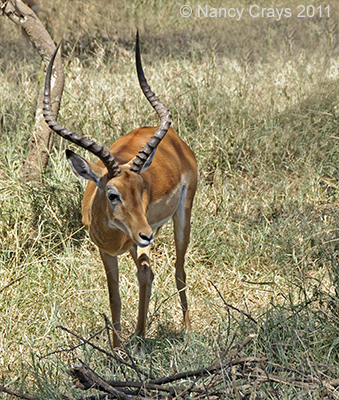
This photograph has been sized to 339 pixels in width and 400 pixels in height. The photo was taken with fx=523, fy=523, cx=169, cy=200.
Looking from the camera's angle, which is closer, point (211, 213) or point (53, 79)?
point (53, 79)

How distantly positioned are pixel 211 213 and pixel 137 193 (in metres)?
2.34

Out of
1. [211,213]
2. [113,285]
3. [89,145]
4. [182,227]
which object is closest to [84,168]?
[89,145]

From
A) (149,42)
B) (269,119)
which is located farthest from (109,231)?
(149,42)

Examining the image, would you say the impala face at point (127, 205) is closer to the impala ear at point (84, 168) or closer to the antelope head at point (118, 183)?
the antelope head at point (118, 183)

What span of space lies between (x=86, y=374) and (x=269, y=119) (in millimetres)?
4766

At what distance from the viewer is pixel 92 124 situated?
6.30 m

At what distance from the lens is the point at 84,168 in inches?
131

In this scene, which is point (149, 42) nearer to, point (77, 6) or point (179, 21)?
point (179, 21)

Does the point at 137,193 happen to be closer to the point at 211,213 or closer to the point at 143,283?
the point at 143,283

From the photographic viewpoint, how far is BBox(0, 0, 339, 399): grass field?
127 inches

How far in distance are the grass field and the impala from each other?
0.36 m

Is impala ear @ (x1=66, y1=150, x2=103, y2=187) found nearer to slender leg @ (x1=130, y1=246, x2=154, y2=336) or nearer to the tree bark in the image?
slender leg @ (x1=130, y1=246, x2=154, y2=336)

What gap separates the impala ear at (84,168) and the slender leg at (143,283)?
81 centimetres

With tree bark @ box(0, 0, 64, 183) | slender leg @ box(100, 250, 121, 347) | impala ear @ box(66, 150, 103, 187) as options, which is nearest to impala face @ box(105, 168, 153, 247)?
impala ear @ box(66, 150, 103, 187)
